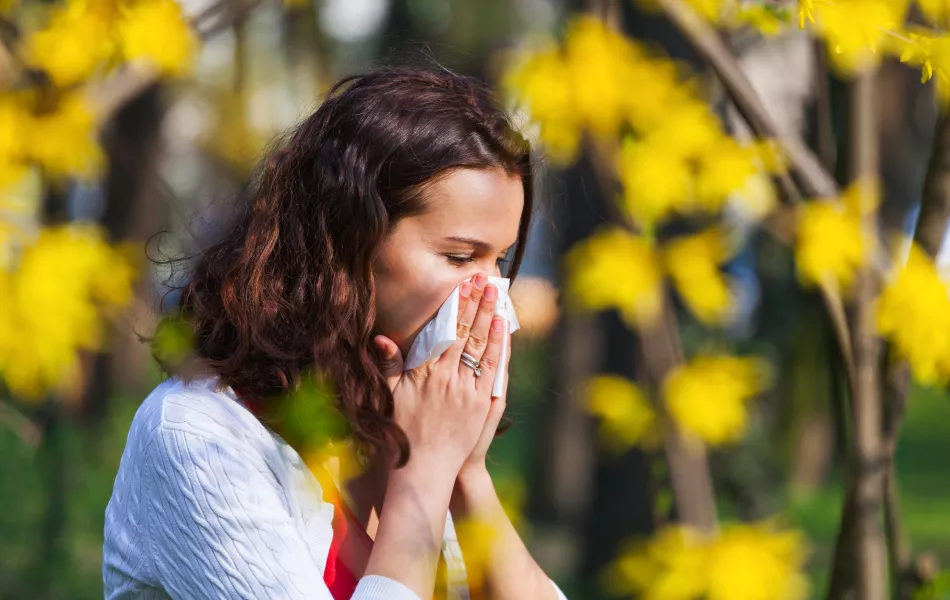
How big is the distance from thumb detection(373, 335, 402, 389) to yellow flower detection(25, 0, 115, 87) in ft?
3.23

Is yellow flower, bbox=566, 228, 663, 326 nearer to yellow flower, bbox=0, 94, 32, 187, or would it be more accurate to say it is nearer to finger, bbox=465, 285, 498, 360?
finger, bbox=465, 285, 498, 360

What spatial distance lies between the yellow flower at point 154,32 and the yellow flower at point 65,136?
12.7 inches

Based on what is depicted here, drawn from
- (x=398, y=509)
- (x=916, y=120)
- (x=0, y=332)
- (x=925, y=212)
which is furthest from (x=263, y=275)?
(x=916, y=120)

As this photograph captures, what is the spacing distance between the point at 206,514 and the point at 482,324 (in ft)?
1.76

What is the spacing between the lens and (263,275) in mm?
1778

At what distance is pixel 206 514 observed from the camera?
1.48 m

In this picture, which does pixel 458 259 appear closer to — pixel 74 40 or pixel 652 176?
pixel 652 176

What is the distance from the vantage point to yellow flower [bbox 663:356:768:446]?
8.41 ft

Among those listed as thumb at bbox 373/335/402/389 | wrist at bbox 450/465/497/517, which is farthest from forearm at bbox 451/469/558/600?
thumb at bbox 373/335/402/389

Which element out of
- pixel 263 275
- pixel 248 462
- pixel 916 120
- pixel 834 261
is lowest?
pixel 916 120

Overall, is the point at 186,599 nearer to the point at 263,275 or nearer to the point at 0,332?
the point at 263,275

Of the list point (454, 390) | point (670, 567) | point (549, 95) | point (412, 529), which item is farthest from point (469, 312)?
point (670, 567)

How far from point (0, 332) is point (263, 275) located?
0.89 meters

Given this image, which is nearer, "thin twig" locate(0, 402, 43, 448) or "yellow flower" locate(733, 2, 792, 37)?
"yellow flower" locate(733, 2, 792, 37)
